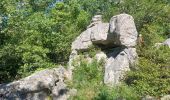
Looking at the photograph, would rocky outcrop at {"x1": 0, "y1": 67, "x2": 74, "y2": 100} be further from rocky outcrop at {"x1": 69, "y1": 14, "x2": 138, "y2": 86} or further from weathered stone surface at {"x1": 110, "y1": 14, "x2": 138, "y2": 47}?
weathered stone surface at {"x1": 110, "y1": 14, "x2": 138, "y2": 47}

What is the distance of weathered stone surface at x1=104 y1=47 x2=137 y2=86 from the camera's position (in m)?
18.3

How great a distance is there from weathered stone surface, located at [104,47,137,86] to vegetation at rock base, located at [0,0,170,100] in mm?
368

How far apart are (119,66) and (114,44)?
176 cm

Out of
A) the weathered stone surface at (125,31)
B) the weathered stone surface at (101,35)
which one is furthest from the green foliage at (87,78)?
the weathered stone surface at (125,31)

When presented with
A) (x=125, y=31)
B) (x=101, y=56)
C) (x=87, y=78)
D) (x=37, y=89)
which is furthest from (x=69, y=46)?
(x=37, y=89)

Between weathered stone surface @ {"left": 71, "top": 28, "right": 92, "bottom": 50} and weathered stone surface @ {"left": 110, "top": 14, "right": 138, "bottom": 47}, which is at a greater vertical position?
weathered stone surface @ {"left": 110, "top": 14, "right": 138, "bottom": 47}

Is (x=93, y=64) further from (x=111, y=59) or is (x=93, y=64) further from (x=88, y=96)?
(x=88, y=96)

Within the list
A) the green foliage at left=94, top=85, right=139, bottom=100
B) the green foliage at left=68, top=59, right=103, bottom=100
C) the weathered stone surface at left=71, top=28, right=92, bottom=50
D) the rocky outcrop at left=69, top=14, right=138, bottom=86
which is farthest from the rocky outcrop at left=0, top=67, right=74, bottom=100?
the weathered stone surface at left=71, top=28, right=92, bottom=50

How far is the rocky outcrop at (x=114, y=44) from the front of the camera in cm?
1850

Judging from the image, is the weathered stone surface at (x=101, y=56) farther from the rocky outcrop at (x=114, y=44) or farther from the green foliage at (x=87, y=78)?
the green foliage at (x=87, y=78)

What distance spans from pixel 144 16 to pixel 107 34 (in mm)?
3516

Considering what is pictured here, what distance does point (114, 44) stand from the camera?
20.0 metres

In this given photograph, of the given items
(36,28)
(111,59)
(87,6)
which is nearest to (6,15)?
(36,28)

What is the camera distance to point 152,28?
21469 mm
